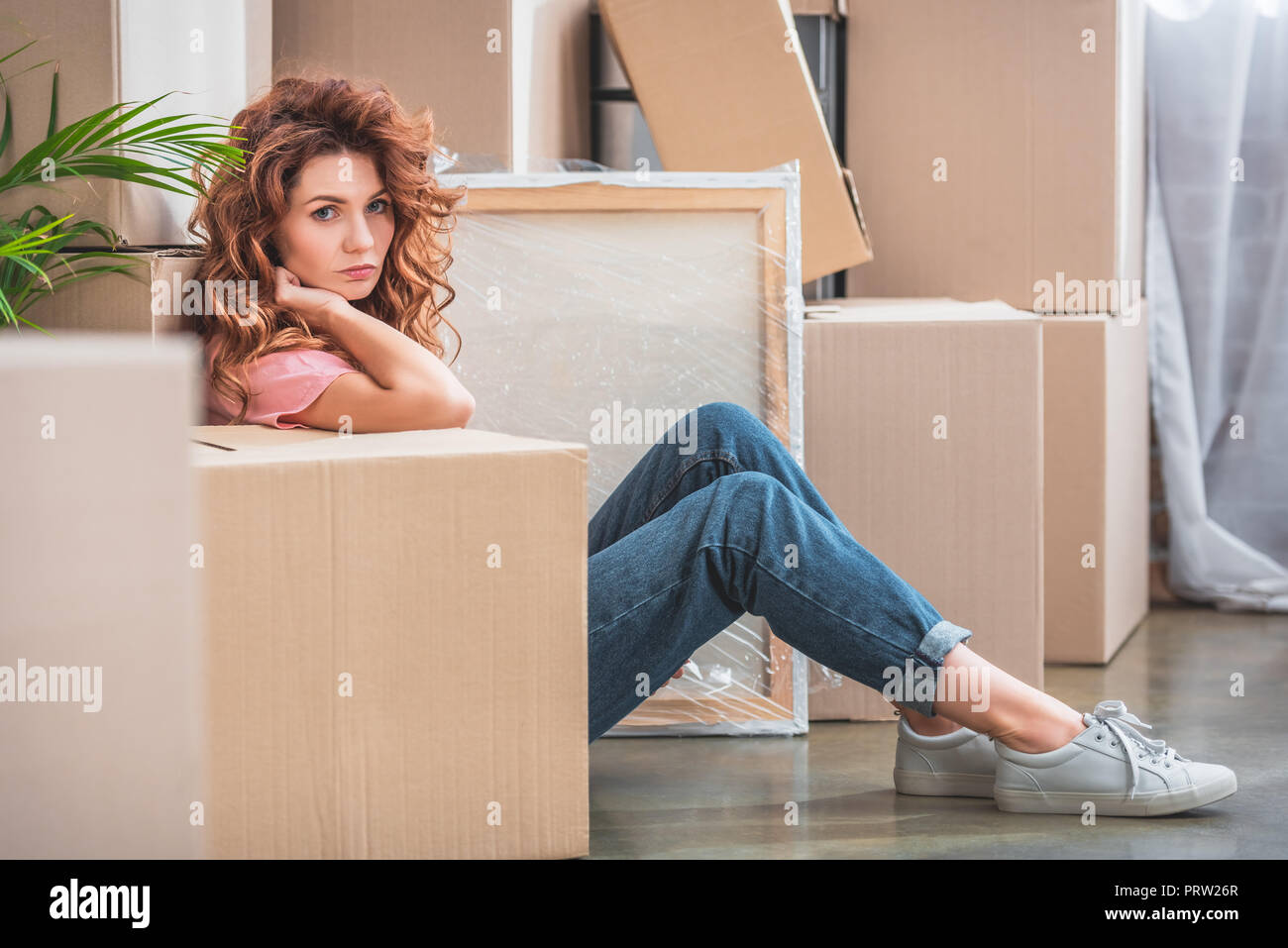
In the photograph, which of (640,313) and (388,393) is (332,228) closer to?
(388,393)

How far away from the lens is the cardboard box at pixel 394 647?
1114 millimetres

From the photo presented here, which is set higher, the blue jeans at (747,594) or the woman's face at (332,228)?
the woman's face at (332,228)

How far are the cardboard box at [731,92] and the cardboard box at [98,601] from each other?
1158 millimetres

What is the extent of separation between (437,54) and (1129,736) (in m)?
1.20

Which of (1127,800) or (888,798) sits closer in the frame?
(1127,800)

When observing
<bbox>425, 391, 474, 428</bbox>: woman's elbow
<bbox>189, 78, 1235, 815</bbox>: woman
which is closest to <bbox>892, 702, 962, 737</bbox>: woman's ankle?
<bbox>189, 78, 1235, 815</bbox>: woman

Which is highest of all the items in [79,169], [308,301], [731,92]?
[731,92]

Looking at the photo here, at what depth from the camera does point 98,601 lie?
3.11ft

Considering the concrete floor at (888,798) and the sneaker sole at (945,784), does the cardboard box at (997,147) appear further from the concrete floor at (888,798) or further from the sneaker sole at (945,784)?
the sneaker sole at (945,784)

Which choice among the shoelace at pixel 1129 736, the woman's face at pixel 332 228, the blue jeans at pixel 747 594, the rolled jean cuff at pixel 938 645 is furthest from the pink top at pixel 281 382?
the shoelace at pixel 1129 736

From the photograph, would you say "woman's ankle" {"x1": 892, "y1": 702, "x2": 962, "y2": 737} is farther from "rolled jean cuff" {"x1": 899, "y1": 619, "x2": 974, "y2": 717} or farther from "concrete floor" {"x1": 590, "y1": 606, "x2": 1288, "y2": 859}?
"rolled jean cuff" {"x1": 899, "y1": 619, "x2": 974, "y2": 717}

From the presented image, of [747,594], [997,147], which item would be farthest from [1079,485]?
[747,594]

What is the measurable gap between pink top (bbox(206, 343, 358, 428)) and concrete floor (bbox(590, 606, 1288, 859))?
496 mm
